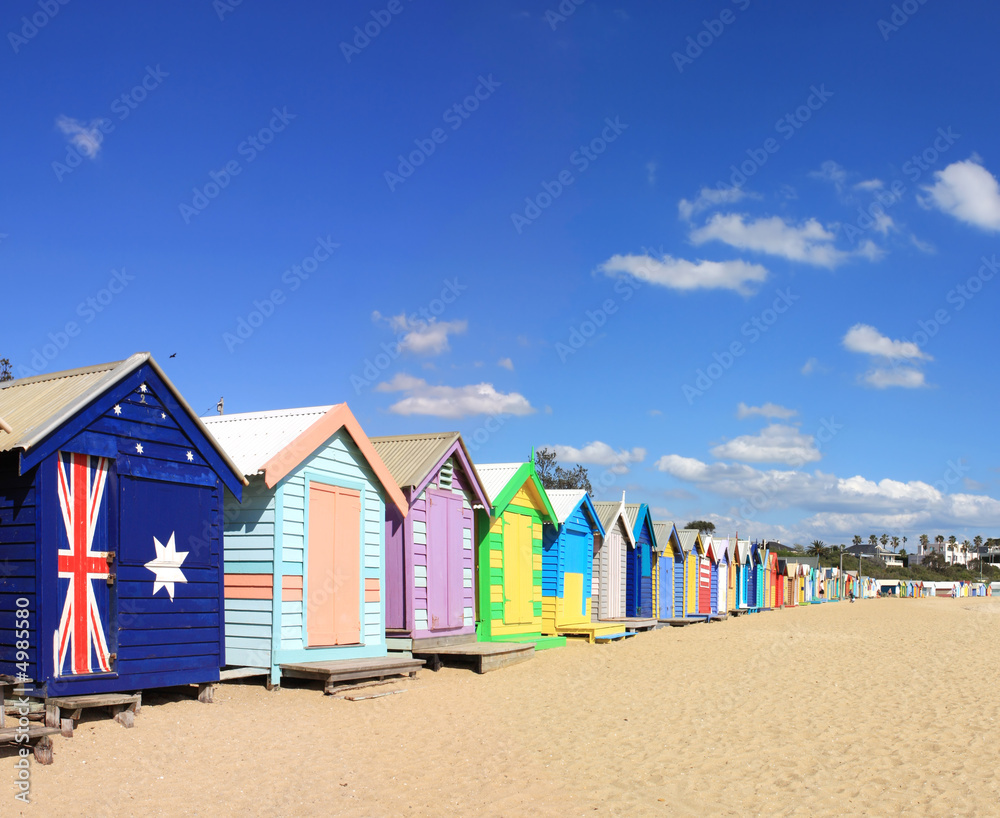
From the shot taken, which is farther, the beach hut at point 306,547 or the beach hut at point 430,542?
the beach hut at point 430,542

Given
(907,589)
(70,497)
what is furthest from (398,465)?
(907,589)

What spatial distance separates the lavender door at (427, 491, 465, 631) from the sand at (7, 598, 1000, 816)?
3.98ft

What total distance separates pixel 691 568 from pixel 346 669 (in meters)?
26.8

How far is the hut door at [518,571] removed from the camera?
19.4m

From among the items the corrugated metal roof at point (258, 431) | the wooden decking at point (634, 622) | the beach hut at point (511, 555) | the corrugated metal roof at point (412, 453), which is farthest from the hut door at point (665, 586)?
the corrugated metal roof at point (258, 431)

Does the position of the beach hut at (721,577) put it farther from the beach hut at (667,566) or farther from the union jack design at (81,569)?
the union jack design at (81,569)

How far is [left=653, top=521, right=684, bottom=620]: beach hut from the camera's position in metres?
32.6

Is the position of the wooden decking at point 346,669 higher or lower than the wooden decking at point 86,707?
lower

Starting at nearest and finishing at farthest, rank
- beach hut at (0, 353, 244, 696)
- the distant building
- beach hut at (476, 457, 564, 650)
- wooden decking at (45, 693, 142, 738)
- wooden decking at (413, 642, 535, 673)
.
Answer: wooden decking at (45, 693, 142, 738)
beach hut at (0, 353, 244, 696)
wooden decking at (413, 642, 535, 673)
beach hut at (476, 457, 564, 650)
the distant building

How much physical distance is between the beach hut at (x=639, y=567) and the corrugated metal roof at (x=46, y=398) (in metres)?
21.1

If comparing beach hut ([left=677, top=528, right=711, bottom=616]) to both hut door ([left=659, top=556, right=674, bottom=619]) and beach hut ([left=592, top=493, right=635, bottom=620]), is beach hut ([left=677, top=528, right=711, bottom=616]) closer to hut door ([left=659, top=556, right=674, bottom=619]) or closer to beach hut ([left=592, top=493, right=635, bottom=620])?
hut door ([left=659, top=556, right=674, bottom=619])

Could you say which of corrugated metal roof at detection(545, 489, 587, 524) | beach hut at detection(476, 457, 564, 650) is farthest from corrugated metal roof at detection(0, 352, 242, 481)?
corrugated metal roof at detection(545, 489, 587, 524)

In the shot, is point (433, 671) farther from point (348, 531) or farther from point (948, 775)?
point (948, 775)

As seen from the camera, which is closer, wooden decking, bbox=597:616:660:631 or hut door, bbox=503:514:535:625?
hut door, bbox=503:514:535:625
